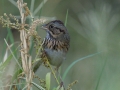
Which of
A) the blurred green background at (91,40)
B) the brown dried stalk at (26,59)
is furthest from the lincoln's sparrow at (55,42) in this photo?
the brown dried stalk at (26,59)

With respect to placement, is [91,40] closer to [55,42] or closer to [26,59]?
[55,42]

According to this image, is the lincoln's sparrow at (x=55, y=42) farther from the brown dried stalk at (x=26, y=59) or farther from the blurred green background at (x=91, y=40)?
the brown dried stalk at (x=26, y=59)

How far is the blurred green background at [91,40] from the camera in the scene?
465 centimetres

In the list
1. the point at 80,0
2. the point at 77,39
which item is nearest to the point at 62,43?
the point at 77,39

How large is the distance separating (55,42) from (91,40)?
1.49 metres

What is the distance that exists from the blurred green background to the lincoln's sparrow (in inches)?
5.2

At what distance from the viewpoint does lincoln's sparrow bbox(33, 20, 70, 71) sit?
14.8 feet

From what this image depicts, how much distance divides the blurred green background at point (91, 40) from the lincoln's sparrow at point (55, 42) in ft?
0.43

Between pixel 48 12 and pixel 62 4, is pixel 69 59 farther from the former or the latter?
pixel 62 4

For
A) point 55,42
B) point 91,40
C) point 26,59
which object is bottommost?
point 91,40

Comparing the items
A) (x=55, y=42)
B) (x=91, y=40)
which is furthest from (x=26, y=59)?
(x=91, y=40)

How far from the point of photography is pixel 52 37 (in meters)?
4.75

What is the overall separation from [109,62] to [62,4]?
3.32 m

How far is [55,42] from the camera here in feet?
15.6
